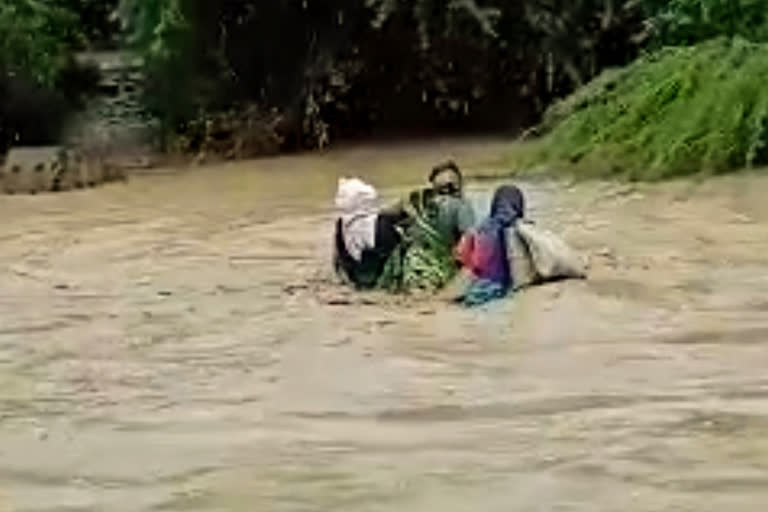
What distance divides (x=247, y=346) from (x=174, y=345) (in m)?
0.35

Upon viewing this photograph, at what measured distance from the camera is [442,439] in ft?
23.9

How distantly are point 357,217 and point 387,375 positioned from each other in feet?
7.64

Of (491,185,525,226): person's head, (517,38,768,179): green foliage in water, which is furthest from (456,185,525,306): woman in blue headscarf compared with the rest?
(517,38,768,179): green foliage in water

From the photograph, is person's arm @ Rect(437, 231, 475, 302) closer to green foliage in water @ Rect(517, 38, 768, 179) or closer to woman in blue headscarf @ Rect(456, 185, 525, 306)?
woman in blue headscarf @ Rect(456, 185, 525, 306)

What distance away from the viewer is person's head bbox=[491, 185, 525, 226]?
10164 mm

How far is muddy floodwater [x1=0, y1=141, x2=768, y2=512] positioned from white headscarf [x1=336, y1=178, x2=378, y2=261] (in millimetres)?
254

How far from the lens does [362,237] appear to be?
10.7 m

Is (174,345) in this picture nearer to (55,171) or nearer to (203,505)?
(203,505)

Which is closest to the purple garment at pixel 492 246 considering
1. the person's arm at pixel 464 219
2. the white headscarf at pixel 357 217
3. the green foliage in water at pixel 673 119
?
the person's arm at pixel 464 219

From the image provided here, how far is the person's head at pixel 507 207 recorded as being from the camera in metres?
10.2

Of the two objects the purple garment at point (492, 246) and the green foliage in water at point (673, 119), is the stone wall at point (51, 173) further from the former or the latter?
the purple garment at point (492, 246)

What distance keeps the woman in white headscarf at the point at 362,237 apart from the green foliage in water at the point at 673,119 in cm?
353

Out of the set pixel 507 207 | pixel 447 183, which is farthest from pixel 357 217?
pixel 507 207

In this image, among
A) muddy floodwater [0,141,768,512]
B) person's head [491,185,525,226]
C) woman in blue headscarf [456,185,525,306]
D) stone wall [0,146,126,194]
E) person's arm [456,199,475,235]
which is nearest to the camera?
muddy floodwater [0,141,768,512]
